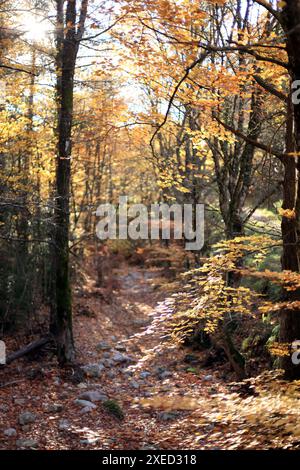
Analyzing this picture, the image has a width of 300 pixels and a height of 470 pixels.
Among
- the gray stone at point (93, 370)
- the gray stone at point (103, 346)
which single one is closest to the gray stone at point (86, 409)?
the gray stone at point (93, 370)

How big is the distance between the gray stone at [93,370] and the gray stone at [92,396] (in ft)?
2.67

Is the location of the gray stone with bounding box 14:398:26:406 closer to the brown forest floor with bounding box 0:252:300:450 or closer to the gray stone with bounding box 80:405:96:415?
the brown forest floor with bounding box 0:252:300:450

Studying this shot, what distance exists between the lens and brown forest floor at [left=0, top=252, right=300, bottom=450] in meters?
4.73

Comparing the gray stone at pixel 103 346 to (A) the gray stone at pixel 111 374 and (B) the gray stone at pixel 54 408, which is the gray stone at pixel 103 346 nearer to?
(A) the gray stone at pixel 111 374

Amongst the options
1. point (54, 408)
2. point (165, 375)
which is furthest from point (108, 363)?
point (54, 408)

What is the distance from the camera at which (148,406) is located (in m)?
6.97

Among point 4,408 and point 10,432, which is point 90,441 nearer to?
point 10,432

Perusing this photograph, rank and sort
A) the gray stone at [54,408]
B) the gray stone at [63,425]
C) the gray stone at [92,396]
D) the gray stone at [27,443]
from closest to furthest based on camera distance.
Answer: the gray stone at [27,443], the gray stone at [63,425], the gray stone at [54,408], the gray stone at [92,396]

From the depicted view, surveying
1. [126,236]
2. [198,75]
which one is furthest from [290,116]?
[126,236]

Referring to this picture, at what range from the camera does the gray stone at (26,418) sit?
245 inches

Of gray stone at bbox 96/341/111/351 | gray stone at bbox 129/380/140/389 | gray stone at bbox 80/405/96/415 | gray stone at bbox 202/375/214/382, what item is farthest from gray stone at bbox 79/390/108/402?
gray stone at bbox 96/341/111/351

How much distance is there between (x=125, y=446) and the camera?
575cm
